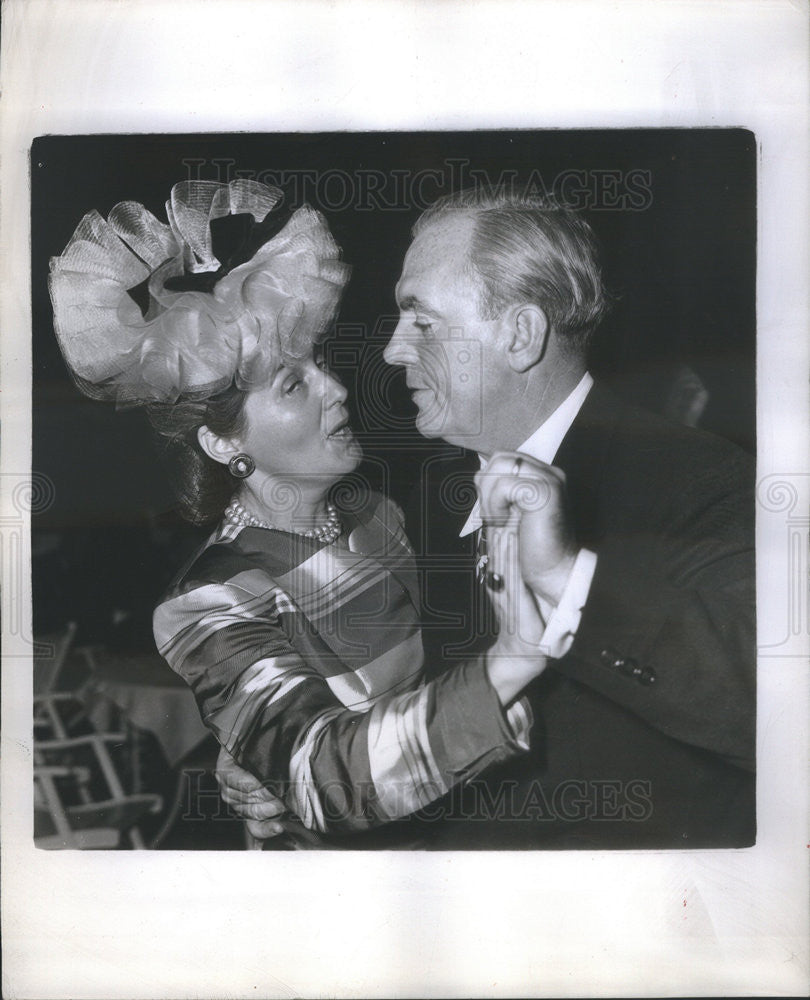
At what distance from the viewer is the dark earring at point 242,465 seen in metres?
1.41

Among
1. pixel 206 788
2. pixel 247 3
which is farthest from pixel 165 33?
pixel 206 788

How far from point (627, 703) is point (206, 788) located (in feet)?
2.15

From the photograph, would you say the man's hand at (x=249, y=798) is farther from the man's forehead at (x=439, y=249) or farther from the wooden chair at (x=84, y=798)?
the man's forehead at (x=439, y=249)

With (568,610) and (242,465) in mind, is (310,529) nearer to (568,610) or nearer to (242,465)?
(242,465)

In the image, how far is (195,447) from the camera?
141 cm

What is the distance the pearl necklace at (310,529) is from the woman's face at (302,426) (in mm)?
58

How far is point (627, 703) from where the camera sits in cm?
140

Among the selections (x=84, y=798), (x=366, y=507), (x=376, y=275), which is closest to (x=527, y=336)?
(x=376, y=275)

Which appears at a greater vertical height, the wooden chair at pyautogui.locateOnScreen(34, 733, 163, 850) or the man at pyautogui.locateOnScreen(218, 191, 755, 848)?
the man at pyautogui.locateOnScreen(218, 191, 755, 848)

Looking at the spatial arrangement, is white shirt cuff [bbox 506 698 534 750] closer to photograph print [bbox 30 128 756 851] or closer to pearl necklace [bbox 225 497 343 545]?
photograph print [bbox 30 128 756 851]

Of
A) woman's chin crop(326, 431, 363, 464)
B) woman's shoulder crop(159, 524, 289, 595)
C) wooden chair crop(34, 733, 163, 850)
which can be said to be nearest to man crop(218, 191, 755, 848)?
woman's chin crop(326, 431, 363, 464)

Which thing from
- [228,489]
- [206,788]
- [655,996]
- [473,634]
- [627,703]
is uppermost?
[228,489]

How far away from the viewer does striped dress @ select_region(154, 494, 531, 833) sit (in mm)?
1384

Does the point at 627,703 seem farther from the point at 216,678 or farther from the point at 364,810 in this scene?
the point at 216,678
